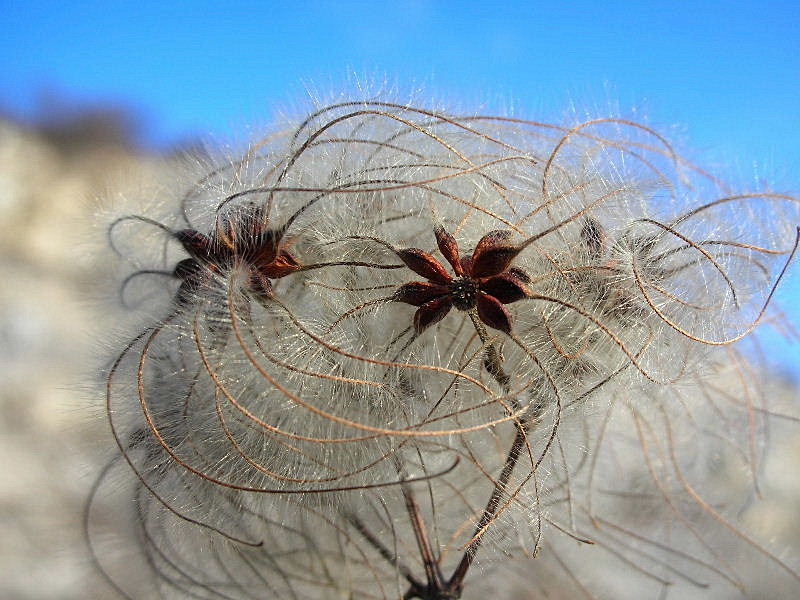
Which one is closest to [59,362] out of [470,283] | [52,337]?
[52,337]

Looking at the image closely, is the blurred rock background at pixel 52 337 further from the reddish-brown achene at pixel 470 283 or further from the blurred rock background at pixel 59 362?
the reddish-brown achene at pixel 470 283

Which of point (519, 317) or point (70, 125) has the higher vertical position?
point (70, 125)

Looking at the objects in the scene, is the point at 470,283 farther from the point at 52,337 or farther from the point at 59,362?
the point at 52,337

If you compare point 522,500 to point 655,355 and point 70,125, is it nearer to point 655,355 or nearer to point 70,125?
point 655,355

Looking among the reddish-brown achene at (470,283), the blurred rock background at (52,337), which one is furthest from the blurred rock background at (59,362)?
the reddish-brown achene at (470,283)

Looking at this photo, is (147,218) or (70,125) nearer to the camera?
(147,218)

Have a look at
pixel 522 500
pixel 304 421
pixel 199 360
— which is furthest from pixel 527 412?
pixel 199 360

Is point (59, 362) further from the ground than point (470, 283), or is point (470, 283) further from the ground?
point (470, 283)

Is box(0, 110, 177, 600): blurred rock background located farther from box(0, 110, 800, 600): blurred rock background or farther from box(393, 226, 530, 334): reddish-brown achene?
box(393, 226, 530, 334): reddish-brown achene
